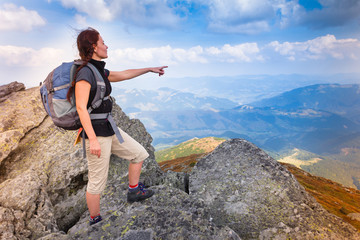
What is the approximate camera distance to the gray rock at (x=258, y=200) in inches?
344

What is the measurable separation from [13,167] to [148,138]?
29.1ft

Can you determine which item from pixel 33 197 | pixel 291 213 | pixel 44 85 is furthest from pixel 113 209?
pixel 291 213

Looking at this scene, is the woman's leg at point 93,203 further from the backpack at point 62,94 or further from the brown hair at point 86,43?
the brown hair at point 86,43

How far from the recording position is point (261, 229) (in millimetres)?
8984

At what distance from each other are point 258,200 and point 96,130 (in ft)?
28.5

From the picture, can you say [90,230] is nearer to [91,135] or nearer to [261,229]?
[91,135]

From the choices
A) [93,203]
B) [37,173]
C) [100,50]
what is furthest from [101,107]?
[37,173]

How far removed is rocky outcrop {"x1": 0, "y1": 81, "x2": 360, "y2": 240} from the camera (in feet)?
22.8

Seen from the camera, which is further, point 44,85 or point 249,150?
point 249,150

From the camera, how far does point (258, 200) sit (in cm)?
1005

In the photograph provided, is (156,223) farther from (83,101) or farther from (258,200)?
(258,200)

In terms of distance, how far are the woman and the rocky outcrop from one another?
4.81 ft

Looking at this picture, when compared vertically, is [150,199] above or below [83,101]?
below

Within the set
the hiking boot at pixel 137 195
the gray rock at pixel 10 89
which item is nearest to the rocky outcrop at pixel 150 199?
the hiking boot at pixel 137 195
